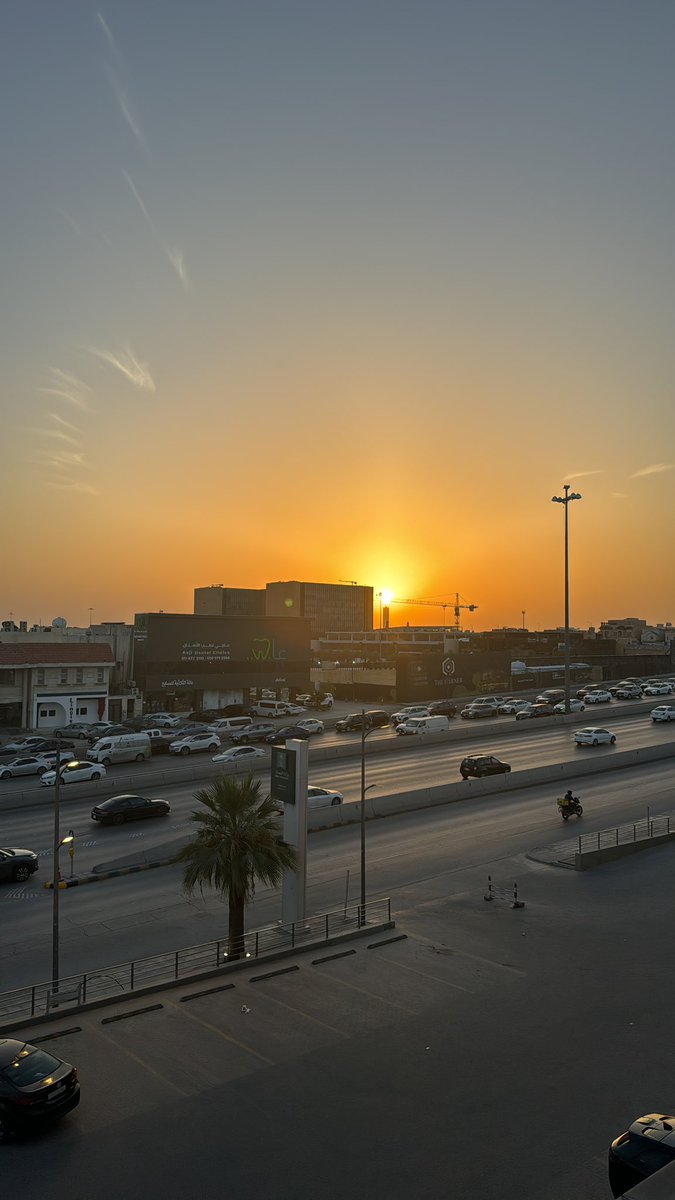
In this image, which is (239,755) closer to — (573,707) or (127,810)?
(127,810)

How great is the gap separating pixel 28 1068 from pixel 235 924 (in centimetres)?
1021

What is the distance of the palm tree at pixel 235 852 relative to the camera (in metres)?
24.2

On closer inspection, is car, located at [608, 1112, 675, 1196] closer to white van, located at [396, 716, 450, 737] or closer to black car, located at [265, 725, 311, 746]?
black car, located at [265, 725, 311, 746]

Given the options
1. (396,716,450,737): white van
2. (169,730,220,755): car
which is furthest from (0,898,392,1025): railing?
(396,716,450,737): white van

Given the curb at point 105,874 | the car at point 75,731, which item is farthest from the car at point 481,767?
the car at point 75,731

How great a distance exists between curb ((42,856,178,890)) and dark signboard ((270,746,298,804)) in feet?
23.8

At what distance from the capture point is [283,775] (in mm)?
A: 28406

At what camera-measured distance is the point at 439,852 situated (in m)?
36.5

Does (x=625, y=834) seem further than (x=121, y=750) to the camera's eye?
No

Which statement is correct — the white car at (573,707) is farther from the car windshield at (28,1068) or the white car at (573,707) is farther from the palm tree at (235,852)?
the car windshield at (28,1068)

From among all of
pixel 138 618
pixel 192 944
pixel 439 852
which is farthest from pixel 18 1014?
pixel 138 618

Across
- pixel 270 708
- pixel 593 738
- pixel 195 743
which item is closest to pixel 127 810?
pixel 195 743

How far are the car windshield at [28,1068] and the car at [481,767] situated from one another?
39068mm

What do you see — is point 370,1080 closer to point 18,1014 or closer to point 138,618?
A: point 18,1014
